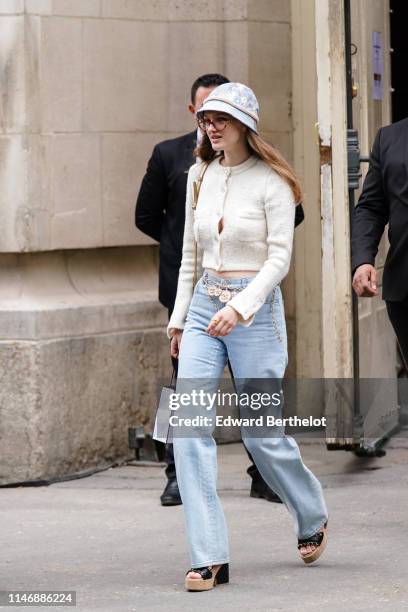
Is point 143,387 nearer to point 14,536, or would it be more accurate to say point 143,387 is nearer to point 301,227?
point 301,227

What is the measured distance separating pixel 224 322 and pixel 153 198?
7.19 feet

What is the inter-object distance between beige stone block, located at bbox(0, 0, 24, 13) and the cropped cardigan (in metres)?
2.54

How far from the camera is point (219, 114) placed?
6207 mm

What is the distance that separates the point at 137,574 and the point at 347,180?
2.69 metres

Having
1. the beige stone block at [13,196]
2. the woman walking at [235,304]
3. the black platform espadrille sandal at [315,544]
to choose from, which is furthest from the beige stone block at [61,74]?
the black platform espadrille sandal at [315,544]

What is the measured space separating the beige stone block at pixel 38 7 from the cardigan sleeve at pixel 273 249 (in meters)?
2.72

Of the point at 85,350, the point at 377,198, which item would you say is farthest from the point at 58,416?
the point at 377,198

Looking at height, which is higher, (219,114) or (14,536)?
(219,114)

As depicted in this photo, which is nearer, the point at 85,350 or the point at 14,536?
the point at 14,536

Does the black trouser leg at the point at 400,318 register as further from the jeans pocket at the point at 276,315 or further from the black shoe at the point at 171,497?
the black shoe at the point at 171,497

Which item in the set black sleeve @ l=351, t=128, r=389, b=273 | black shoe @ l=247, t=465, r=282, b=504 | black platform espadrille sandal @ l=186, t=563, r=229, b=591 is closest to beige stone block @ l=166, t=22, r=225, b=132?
black shoe @ l=247, t=465, r=282, b=504

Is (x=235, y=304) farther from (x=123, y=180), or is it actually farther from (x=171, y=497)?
(x=123, y=180)

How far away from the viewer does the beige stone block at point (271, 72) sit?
9.36 m

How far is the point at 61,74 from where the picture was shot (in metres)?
8.62
